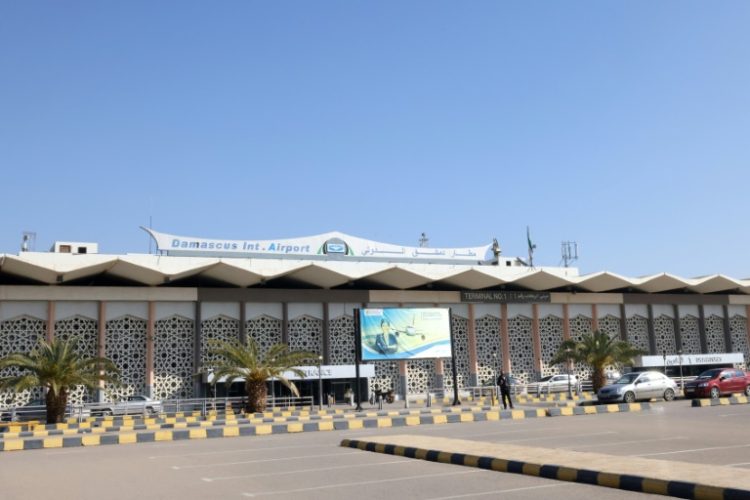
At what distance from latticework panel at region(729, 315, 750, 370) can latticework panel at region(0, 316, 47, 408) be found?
42.2m

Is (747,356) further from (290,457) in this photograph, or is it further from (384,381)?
(290,457)

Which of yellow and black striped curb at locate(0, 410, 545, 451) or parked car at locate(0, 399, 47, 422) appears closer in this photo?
yellow and black striped curb at locate(0, 410, 545, 451)

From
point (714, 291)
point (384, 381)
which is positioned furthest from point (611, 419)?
point (714, 291)

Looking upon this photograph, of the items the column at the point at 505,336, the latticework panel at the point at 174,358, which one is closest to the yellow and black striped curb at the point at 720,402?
the column at the point at 505,336

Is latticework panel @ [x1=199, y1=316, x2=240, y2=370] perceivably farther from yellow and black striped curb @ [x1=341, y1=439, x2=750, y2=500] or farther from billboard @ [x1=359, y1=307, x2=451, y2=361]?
yellow and black striped curb @ [x1=341, y1=439, x2=750, y2=500]

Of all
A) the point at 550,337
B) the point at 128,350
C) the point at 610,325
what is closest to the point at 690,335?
the point at 610,325

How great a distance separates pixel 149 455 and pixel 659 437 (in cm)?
993

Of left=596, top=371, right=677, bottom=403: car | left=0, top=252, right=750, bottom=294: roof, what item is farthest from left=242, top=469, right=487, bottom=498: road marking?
left=0, top=252, right=750, bottom=294: roof

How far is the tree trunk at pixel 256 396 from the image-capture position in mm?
29531

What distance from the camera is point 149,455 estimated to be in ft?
46.7

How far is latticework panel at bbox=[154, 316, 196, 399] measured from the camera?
35781 millimetres

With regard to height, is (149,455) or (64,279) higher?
(64,279)

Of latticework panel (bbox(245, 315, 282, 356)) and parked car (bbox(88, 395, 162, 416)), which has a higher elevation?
latticework panel (bbox(245, 315, 282, 356))

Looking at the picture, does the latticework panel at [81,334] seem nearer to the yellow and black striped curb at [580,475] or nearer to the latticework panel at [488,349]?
the latticework panel at [488,349]
